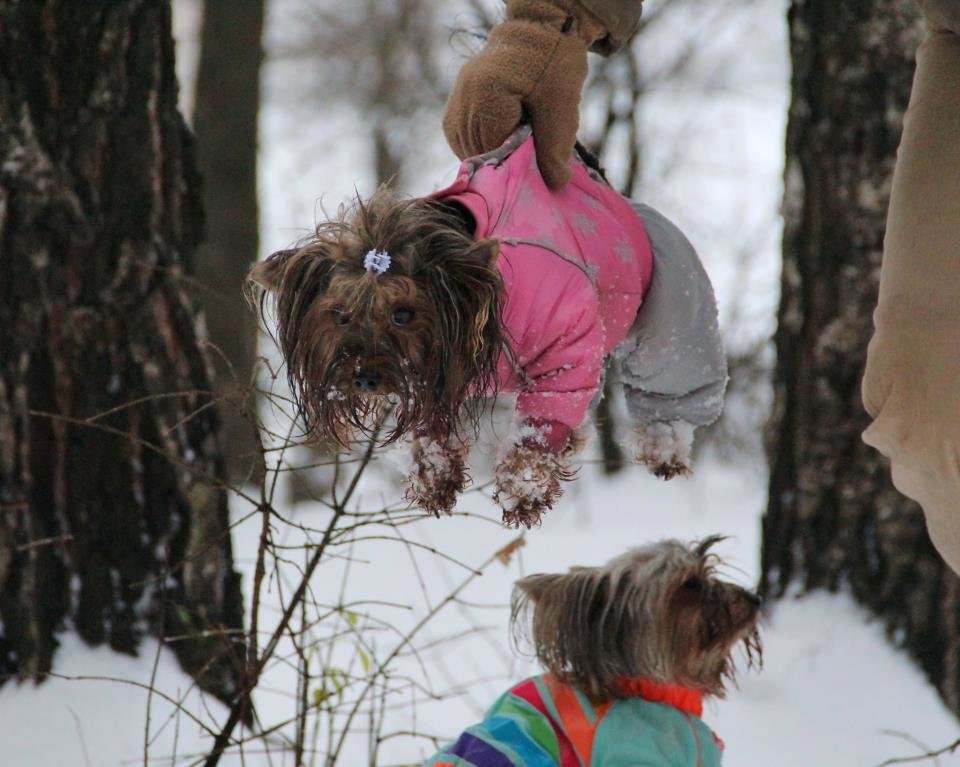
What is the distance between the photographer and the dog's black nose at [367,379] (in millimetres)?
1973

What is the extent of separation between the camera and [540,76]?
2.32 m

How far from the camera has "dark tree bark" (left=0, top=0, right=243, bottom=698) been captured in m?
3.43

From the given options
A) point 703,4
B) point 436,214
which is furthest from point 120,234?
point 703,4

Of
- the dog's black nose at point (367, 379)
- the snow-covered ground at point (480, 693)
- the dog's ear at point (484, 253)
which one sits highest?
the dog's ear at point (484, 253)

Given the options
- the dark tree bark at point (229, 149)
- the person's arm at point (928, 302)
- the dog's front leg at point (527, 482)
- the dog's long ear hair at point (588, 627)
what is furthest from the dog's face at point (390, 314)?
the dark tree bark at point (229, 149)

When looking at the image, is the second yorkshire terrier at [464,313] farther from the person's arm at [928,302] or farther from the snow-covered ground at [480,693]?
the person's arm at [928,302]

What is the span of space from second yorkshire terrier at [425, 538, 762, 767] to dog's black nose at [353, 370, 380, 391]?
126 centimetres

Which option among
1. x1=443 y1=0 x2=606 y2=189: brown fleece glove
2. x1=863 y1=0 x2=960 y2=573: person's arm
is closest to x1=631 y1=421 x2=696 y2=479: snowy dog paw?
x1=863 y1=0 x2=960 y2=573: person's arm

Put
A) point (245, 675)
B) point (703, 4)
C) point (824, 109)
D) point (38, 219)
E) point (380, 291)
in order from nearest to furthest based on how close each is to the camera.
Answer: point (380, 291) < point (245, 675) < point (38, 219) < point (824, 109) < point (703, 4)

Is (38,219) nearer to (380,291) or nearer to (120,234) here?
(120,234)

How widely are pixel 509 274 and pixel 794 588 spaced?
114 inches

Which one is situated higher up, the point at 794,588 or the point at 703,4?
the point at 703,4

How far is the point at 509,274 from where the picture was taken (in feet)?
6.99

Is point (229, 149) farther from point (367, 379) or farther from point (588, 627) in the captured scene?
point (367, 379)
